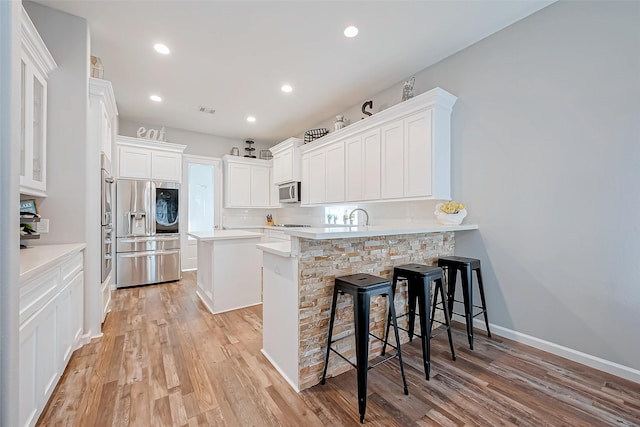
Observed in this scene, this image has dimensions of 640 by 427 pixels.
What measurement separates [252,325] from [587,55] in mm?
3822

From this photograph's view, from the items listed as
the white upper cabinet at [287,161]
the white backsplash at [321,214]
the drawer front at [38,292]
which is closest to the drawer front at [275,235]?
the white backsplash at [321,214]

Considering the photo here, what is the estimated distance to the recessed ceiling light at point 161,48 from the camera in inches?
109

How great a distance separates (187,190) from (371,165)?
13.0 ft

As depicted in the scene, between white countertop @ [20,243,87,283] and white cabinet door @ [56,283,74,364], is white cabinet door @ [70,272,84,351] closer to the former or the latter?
white cabinet door @ [56,283,74,364]

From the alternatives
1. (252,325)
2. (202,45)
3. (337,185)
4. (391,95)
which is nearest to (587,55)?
(391,95)

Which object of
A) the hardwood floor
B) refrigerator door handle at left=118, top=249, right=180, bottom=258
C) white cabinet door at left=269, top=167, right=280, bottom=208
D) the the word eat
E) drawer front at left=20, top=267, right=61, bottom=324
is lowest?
the hardwood floor

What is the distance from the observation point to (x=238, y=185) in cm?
567

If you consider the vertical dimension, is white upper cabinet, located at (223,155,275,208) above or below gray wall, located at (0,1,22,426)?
above

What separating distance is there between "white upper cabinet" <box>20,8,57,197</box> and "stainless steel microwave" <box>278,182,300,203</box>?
11.0 feet

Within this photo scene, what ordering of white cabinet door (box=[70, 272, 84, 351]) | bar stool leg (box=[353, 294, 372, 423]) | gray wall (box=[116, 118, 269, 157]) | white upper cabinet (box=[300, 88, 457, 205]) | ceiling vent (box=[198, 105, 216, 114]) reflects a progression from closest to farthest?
bar stool leg (box=[353, 294, 372, 423]) → white cabinet door (box=[70, 272, 84, 351]) → white upper cabinet (box=[300, 88, 457, 205]) → ceiling vent (box=[198, 105, 216, 114]) → gray wall (box=[116, 118, 269, 157])

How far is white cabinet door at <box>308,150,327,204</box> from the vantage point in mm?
4371

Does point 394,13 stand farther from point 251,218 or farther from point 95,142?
point 251,218

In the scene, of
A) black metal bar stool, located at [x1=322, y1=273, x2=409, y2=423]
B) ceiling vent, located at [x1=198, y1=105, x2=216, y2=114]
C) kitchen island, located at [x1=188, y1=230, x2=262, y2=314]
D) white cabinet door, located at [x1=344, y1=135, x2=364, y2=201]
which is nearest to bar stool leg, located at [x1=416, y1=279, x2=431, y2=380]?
black metal bar stool, located at [x1=322, y1=273, x2=409, y2=423]

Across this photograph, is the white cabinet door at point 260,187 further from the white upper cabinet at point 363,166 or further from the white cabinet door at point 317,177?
the white upper cabinet at point 363,166
